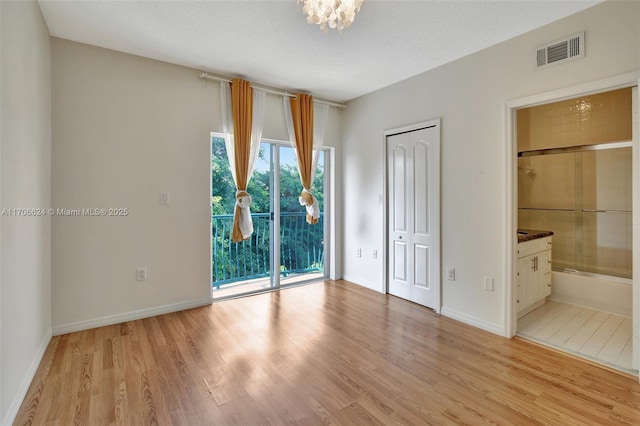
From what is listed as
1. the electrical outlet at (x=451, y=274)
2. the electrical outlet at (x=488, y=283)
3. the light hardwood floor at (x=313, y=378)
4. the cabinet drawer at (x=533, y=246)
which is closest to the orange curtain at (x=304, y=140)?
the light hardwood floor at (x=313, y=378)

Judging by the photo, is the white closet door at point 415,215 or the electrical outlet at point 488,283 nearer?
the electrical outlet at point 488,283

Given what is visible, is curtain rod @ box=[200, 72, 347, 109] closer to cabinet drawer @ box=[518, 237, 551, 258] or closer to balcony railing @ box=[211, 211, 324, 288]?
balcony railing @ box=[211, 211, 324, 288]

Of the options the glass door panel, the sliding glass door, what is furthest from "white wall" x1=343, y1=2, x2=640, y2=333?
the sliding glass door

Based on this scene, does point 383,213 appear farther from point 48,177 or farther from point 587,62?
point 48,177

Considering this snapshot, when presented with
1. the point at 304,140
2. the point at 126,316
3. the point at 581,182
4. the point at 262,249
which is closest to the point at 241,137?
the point at 304,140

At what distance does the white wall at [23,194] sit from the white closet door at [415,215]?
342 cm

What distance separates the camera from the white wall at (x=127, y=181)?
2.82 meters

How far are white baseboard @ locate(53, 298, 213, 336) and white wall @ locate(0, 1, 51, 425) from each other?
160mm

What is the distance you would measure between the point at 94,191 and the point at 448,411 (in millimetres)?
3400

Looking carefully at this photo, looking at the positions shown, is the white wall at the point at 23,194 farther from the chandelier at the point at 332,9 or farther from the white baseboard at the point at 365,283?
the white baseboard at the point at 365,283

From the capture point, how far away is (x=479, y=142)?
298 cm

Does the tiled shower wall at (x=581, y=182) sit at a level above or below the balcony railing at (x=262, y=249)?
above

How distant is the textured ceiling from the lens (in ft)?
7.57

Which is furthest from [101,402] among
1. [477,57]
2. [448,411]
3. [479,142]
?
[477,57]
